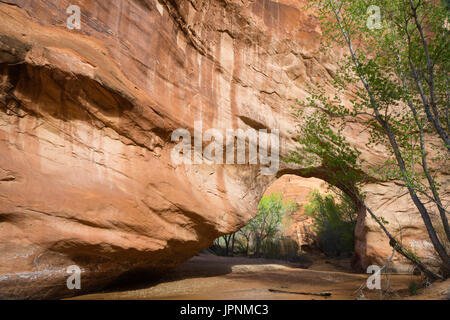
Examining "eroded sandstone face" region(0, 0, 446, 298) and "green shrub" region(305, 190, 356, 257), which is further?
"green shrub" region(305, 190, 356, 257)

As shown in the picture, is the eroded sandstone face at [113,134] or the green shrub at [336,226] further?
the green shrub at [336,226]

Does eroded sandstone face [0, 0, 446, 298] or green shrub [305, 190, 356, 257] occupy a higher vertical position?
eroded sandstone face [0, 0, 446, 298]

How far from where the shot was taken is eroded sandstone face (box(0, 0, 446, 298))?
5.03m

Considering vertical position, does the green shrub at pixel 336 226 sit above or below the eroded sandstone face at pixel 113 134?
below

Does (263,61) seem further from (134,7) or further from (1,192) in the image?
(1,192)

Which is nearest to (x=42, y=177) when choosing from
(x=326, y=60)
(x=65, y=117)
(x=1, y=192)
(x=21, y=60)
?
(x=1, y=192)

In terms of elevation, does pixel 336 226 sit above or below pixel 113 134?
below

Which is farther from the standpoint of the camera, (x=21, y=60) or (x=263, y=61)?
(x=263, y=61)

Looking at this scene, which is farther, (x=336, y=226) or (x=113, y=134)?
(x=336, y=226)

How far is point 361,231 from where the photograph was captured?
546 inches

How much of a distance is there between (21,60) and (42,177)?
2233 millimetres

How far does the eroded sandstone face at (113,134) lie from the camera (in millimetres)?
5027

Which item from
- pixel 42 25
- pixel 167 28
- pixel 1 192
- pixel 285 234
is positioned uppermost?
pixel 167 28

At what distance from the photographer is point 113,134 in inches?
263
